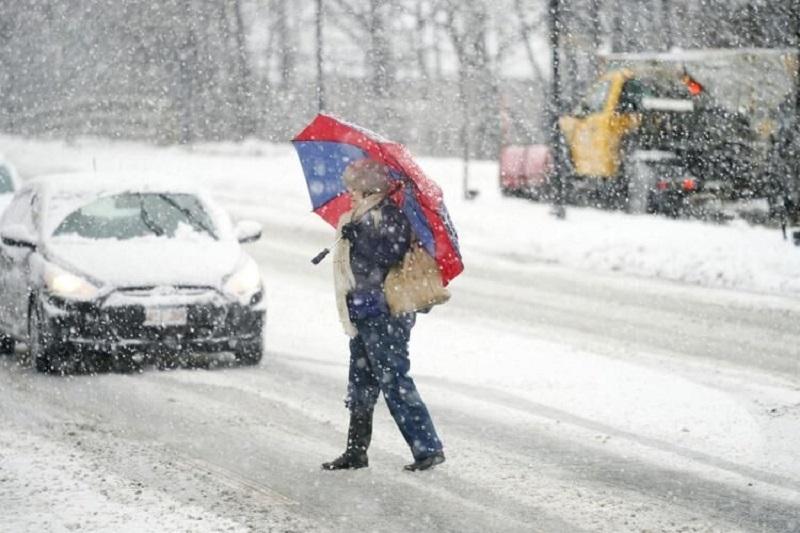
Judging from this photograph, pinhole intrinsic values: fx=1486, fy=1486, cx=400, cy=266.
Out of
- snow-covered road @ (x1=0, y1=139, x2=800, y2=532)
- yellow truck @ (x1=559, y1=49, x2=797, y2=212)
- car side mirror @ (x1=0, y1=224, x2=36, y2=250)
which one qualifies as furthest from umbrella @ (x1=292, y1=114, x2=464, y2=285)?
yellow truck @ (x1=559, y1=49, x2=797, y2=212)

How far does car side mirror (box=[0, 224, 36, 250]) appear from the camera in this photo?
1170 cm

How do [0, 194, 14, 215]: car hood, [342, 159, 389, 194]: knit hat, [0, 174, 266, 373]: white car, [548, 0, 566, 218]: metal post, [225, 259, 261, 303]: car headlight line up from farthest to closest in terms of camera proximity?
[548, 0, 566, 218]: metal post
[0, 194, 14, 215]: car hood
[225, 259, 261, 303]: car headlight
[0, 174, 266, 373]: white car
[342, 159, 389, 194]: knit hat

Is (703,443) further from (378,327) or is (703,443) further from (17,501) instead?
(17,501)

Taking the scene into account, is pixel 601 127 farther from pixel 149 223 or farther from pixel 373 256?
pixel 373 256

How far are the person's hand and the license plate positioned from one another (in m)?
3.80

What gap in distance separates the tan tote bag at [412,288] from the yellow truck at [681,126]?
52.2ft

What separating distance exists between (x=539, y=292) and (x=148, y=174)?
548 cm

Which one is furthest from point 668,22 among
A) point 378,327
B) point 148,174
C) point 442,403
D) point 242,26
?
point 378,327

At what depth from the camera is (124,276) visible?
1121 cm

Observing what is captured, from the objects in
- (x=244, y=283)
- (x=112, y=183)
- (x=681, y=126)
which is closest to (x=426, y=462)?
(x=244, y=283)

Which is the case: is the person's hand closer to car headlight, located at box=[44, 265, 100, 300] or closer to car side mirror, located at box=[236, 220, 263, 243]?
car headlight, located at box=[44, 265, 100, 300]

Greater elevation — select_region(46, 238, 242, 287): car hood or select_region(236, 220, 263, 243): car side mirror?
select_region(236, 220, 263, 243): car side mirror

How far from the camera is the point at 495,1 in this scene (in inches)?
1604

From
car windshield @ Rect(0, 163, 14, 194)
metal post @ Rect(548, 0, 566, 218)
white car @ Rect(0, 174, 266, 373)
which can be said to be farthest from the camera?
metal post @ Rect(548, 0, 566, 218)
